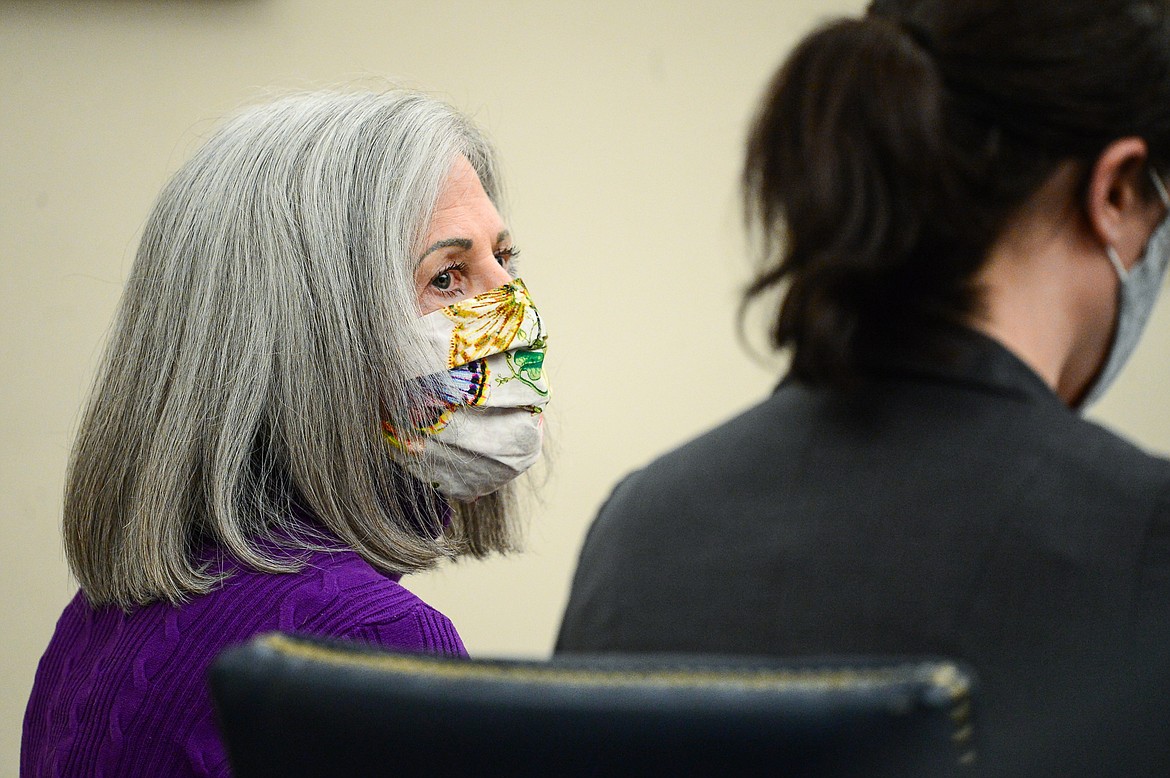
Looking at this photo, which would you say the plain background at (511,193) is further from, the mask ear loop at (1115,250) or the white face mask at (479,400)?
the mask ear loop at (1115,250)

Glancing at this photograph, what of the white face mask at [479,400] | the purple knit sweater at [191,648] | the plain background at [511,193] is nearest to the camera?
the purple knit sweater at [191,648]

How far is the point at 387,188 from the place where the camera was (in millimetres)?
1116

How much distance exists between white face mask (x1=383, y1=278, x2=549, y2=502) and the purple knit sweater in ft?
0.58

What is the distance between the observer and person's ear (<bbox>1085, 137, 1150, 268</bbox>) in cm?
60

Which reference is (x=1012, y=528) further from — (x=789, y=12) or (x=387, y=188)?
(x=789, y=12)

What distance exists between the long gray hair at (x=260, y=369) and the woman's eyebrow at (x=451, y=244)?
18 millimetres

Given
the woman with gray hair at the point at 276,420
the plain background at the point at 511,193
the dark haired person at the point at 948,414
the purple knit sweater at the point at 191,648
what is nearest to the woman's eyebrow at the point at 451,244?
the woman with gray hair at the point at 276,420

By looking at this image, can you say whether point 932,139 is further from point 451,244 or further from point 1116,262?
point 451,244

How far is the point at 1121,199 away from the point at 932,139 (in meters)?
0.14

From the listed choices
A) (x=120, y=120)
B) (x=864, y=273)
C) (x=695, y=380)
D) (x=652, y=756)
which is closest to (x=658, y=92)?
(x=695, y=380)

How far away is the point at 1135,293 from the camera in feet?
2.17

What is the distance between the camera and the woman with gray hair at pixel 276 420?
95 cm

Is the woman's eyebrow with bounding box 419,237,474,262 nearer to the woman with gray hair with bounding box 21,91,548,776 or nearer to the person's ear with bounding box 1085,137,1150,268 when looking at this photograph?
the woman with gray hair with bounding box 21,91,548,776

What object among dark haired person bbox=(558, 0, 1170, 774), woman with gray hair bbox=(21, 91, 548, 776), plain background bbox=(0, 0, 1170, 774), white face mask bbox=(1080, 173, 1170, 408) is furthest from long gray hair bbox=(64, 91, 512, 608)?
plain background bbox=(0, 0, 1170, 774)
